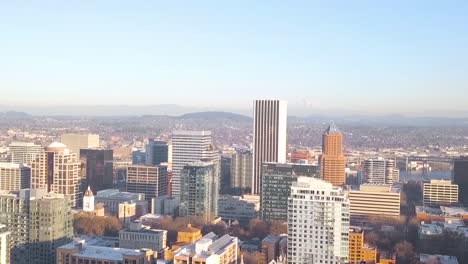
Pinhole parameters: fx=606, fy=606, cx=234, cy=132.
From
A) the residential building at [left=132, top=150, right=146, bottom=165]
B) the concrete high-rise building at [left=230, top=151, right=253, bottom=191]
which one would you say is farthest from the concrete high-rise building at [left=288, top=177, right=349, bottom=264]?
the residential building at [left=132, top=150, right=146, bottom=165]

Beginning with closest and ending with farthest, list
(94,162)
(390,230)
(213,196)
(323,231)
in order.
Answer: (323,231) < (390,230) < (213,196) < (94,162)

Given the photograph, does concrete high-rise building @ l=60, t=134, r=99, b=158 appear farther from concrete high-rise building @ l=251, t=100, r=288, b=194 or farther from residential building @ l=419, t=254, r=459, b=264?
residential building @ l=419, t=254, r=459, b=264

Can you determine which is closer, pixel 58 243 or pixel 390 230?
pixel 58 243

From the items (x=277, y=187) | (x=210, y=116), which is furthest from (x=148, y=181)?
(x=210, y=116)

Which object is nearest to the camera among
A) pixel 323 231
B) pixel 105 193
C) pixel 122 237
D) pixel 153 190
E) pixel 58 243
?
pixel 323 231

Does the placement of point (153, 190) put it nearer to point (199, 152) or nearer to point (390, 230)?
point (199, 152)

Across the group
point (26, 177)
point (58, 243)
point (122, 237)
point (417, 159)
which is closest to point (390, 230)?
point (122, 237)

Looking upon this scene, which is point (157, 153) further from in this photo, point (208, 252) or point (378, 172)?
point (208, 252)

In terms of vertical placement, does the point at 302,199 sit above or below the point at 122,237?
above
